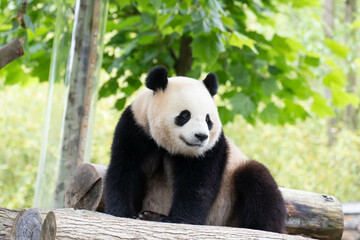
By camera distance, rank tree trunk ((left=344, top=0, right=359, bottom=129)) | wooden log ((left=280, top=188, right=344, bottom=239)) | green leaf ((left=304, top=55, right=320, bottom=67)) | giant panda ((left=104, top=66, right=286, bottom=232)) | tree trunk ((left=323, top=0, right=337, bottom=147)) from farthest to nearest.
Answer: tree trunk ((left=344, top=0, right=359, bottom=129)), tree trunk ((left=323, top=0, right=337, bottom=147)), green leaf ((left=304, top=55, right=320, bottom=67)), wooden log ((left=280, top=188, right=344, bottom=239)), giant panda ((left=104, top=66, right=286, bottom=232))

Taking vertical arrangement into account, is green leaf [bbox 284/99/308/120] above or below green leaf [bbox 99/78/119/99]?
below

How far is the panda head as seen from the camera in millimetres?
2482

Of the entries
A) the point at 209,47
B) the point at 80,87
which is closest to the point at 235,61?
the point at 209,47

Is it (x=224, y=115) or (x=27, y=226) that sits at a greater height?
(x=27, y=226)

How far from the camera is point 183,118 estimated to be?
8.27 ft

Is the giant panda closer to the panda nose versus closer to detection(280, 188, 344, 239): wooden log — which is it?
the panda nose

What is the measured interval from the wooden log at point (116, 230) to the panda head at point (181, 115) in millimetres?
521

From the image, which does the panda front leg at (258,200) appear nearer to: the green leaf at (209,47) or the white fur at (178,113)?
the white fur at (178,113)

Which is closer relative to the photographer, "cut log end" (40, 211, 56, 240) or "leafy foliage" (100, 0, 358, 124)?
"cut log end" (40, 211, 56, 240)

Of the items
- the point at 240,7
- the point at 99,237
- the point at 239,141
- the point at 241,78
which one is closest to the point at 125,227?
the point at 99,237

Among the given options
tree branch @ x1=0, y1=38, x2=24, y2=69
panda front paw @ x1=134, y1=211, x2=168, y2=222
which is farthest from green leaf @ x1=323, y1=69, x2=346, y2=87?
tree branch @ x1=0, y1=38, x2=24, y2=69

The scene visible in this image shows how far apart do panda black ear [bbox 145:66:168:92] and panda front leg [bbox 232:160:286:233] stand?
716mm

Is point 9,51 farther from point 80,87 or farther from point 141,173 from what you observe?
point 80,87

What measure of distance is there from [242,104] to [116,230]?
2.63m
